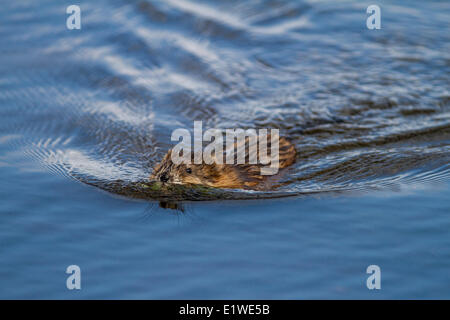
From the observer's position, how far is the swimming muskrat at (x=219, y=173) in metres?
5.96

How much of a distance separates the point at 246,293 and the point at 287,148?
278 centimetres

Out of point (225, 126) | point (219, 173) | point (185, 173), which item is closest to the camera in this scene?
point (185, 173)

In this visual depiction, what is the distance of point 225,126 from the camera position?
7738mm

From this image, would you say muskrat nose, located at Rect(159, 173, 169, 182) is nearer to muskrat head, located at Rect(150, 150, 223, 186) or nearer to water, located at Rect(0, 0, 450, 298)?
muskrat head, located at Rect(150, 150, 223, 186)

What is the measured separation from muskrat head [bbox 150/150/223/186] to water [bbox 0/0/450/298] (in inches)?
5.2

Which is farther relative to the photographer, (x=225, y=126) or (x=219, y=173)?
(x=225, y=126)

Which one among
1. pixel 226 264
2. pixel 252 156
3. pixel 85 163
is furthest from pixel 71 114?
pixel 226 264

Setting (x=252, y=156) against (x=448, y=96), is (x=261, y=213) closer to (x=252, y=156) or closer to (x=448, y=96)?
(x=252, y=156)

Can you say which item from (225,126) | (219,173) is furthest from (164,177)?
(225,126)

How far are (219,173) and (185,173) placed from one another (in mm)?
562

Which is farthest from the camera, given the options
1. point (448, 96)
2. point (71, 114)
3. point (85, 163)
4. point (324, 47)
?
point (324, 47)

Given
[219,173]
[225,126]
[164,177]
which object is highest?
[225,126]

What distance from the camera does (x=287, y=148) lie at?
23.0 feet

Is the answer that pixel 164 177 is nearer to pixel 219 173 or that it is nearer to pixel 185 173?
pixel 185 173
